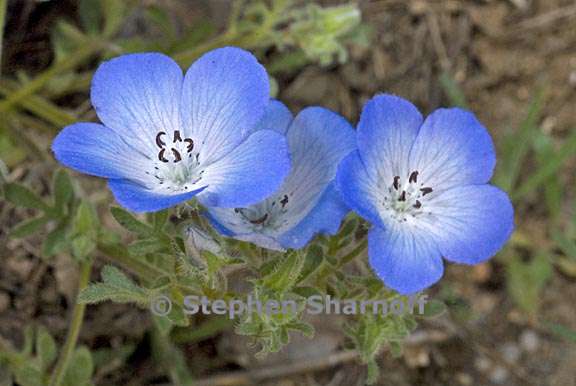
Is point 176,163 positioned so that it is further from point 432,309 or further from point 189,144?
point 432,309

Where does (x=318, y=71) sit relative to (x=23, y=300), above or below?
above

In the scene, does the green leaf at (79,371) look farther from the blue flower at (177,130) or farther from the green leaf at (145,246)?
the blue flower at (177,130)

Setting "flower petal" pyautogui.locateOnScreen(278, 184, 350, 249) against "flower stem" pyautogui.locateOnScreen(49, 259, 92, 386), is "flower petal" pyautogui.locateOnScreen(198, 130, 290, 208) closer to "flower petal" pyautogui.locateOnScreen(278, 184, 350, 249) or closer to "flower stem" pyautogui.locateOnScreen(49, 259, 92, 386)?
"flower petal" pyautogui.locateOnScreen(278, 184, 350, 249)

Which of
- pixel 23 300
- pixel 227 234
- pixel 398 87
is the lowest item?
pixel 23 300

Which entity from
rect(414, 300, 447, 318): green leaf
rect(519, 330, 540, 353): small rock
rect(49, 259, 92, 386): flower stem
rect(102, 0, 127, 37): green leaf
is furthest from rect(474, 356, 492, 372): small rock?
rect(102, 0, 127, 37): green leaf

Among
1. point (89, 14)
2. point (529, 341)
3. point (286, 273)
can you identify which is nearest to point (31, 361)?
point (286, 273)

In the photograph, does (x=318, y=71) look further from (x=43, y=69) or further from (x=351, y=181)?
(x=351, y=181)

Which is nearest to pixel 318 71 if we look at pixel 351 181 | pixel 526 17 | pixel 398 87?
Result: pixel 398 87
